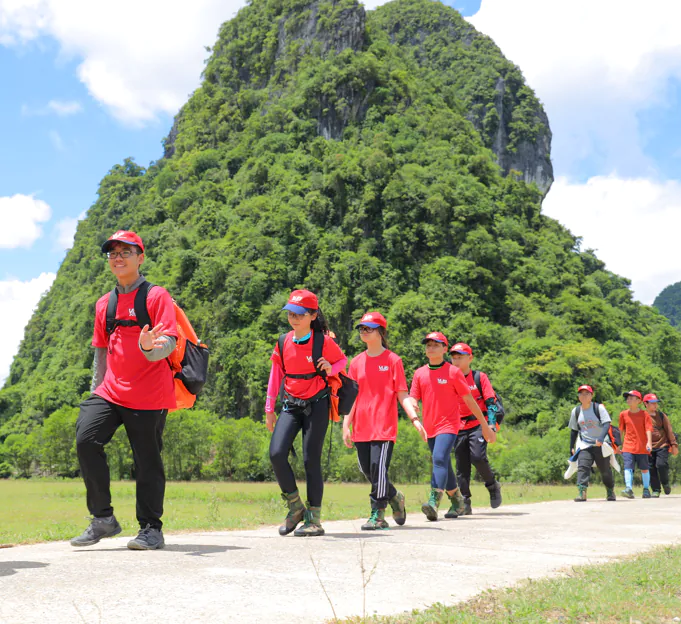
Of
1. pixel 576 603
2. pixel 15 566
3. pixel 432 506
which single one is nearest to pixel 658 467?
pixel 432 506

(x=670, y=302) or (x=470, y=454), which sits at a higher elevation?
(x=670, y=302)

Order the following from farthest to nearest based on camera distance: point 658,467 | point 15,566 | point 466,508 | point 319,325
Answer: point 658,467, point 466,508, point 319,325, point 15,566

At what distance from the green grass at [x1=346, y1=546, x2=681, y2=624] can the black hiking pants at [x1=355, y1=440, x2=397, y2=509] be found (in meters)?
3.00

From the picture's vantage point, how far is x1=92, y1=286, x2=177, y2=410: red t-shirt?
17.1 ft

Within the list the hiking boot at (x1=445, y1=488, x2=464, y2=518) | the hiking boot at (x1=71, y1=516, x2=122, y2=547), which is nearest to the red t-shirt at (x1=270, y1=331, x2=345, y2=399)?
the hiking boot at (x1=71, y1=516, x2=122, y2=547)

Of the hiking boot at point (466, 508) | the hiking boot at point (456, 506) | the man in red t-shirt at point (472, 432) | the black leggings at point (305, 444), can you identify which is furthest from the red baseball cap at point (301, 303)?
the hiking boot at point (466, 508)

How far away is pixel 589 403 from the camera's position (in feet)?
42.6

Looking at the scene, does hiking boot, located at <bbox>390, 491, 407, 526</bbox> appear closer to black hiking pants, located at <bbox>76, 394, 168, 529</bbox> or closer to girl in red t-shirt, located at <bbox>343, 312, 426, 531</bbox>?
girl in red t-shirt, located at <bbox>343, 312, 426, 531</bbox>

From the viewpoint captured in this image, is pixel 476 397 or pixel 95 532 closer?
pixel 95 532

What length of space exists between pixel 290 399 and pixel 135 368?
1.73 meters

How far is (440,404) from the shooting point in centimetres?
864

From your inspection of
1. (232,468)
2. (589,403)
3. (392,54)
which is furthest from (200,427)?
(392,54)

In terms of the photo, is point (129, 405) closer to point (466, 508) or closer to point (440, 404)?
point (440, 404)

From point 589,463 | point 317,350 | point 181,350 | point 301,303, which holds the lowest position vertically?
point 589,463
